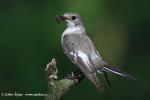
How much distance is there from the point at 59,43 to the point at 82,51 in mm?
2654

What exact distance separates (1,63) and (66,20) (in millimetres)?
2588

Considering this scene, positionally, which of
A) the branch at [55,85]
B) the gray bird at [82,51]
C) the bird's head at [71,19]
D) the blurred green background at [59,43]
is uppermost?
the branch at [55,85]

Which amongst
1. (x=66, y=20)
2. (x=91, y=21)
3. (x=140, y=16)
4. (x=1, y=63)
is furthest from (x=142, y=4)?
(x=66, y=20)

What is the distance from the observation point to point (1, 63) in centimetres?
925

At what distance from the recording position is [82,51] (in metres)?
6.50

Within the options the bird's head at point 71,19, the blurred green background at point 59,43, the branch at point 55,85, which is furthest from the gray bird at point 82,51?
the blurred green background at point 59,43

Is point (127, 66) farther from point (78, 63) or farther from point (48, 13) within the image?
point (78, 63)

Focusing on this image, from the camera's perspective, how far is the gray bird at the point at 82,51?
6.20 meters

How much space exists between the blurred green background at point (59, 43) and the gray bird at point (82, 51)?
173cm

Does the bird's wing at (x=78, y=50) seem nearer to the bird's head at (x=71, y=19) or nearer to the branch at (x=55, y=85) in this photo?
the bird's head at (x=71, y=19)

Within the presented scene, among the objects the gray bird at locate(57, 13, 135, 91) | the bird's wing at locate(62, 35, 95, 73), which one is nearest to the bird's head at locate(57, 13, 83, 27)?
the gray bird at locate(57, 13, 135, 91)

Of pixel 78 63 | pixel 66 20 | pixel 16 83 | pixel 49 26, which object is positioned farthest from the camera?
pixel 49 26

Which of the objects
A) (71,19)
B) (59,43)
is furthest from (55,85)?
(59,43)

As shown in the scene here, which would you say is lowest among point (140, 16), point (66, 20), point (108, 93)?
point (108, 93)
